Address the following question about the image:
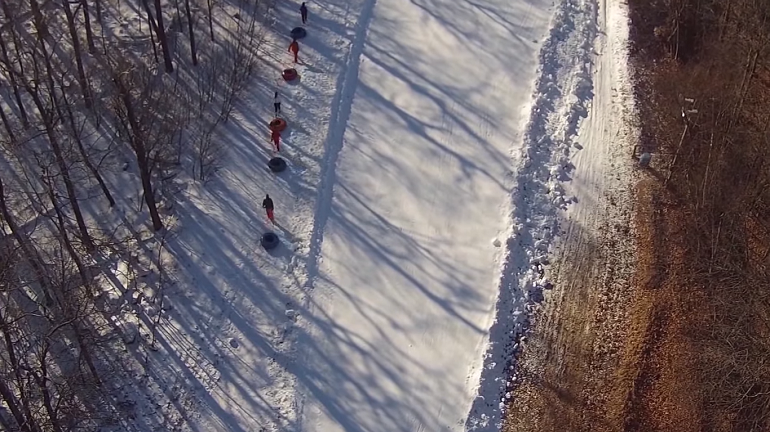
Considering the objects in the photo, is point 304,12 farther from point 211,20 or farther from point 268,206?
point 268,206

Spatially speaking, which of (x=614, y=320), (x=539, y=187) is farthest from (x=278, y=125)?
(x=614, y=320)

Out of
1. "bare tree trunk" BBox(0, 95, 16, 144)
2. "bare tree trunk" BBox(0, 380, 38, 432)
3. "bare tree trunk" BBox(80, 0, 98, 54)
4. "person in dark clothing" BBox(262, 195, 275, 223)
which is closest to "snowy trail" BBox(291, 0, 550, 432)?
"person in dark clothing" BBox(262, 195, 275, 223)

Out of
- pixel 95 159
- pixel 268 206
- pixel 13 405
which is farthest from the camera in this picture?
pixel 95 159

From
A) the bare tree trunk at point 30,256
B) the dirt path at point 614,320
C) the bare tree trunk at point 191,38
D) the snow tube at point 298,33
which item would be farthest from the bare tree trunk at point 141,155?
the dirt path at point 614,320

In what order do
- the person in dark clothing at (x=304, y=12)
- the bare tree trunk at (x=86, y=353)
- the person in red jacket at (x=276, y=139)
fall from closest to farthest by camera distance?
1. the bare tree trunk at (x=86, y=353)
2. the person in red jacket at (x=276, y=139)
3. the person in dark clothing at (x=304, y=12)

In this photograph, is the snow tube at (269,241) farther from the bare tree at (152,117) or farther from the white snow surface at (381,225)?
the bare tree at (152,117)

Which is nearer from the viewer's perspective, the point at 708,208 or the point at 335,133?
the point at 708,208
